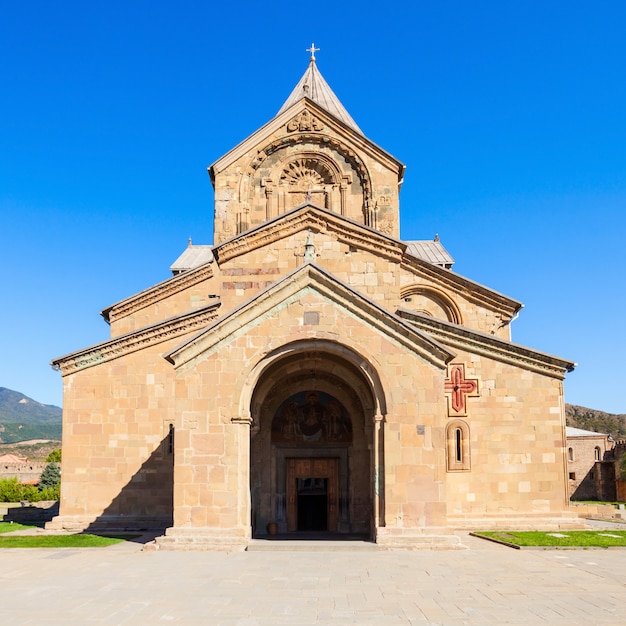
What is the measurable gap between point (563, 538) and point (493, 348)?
16.0 ft

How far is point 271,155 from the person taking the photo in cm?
2238

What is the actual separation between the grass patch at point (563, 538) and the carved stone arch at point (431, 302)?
823 centimetres

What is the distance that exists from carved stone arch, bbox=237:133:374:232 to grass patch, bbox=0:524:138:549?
35.8 ft

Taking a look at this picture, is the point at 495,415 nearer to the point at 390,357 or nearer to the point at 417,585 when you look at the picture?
the point at 390,357

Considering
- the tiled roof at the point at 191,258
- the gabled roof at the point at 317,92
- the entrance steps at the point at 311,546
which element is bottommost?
the entrance steps at the point at 311,546

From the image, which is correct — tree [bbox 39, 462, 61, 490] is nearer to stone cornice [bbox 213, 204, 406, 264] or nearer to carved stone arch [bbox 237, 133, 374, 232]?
carved stone arch [bbox 237, 133, 374, 232]

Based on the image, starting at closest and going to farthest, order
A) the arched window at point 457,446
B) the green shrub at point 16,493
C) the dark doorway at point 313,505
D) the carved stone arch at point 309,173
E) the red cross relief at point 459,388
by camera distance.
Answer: the arched window at point 457,446
the dark doorway at point 313,505
the red cross relief at point 459,388
the carved stone arch at point 309,173
the green shrub at point 16,493

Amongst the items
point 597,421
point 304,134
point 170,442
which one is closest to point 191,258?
A: point 304,134

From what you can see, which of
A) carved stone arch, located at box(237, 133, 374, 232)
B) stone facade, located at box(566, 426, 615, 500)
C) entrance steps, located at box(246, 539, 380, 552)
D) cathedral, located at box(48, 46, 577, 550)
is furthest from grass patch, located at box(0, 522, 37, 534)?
stone facade, located at box(566, 426, 615, 500)

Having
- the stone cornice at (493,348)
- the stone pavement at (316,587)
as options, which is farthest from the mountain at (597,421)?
the stone pavement at (316,587)

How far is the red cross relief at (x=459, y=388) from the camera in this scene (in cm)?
1712

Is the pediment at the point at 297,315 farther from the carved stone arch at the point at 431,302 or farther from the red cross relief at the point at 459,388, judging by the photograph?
the carved stone arch at the point at 431,302

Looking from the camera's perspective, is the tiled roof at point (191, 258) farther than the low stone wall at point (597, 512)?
Yes

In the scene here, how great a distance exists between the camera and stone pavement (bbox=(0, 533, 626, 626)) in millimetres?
7965
